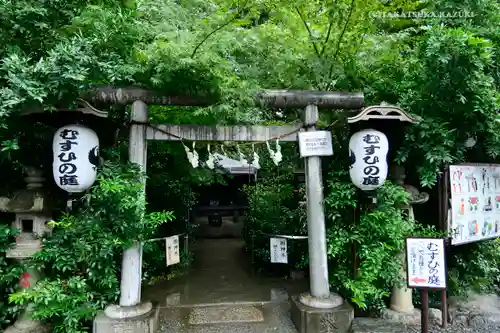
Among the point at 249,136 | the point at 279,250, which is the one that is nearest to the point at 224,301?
the point at 279,250

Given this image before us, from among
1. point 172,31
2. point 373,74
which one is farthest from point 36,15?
point 373,74

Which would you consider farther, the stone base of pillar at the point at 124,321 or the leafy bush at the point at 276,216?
the leafy bush at the point at 276,216

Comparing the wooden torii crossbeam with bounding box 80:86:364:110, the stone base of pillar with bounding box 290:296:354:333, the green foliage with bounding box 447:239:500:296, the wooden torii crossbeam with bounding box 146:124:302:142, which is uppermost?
the wooden torii crossbeam with bounding box 80:86:364:110

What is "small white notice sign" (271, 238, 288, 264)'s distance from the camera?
6820mm

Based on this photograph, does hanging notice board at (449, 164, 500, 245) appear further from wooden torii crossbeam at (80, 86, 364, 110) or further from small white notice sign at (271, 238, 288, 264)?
small white notice sign at (271, 238, 288, 264)

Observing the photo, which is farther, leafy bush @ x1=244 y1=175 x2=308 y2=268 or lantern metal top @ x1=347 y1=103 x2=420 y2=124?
leafy bush @ x1=244 y1=175 x2=308 y2=268

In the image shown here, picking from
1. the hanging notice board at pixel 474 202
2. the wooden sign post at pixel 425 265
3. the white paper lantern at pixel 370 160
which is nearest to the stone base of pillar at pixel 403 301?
the hanging notice board at pixel 474 202

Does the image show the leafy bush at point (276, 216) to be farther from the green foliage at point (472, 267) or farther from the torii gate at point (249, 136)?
the green foliage at point (472, 267)

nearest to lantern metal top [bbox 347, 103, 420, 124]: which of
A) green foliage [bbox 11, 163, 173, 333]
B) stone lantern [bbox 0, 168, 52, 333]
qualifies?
green foliage [bbox 11, 163, 173, 333]

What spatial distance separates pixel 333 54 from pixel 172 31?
10.0ft

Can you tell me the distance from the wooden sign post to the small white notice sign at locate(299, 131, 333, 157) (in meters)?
1.90

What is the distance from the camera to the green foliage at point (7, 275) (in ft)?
16.8

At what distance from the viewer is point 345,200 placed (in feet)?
18.6

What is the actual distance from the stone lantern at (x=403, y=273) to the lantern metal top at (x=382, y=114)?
3.29 ft
